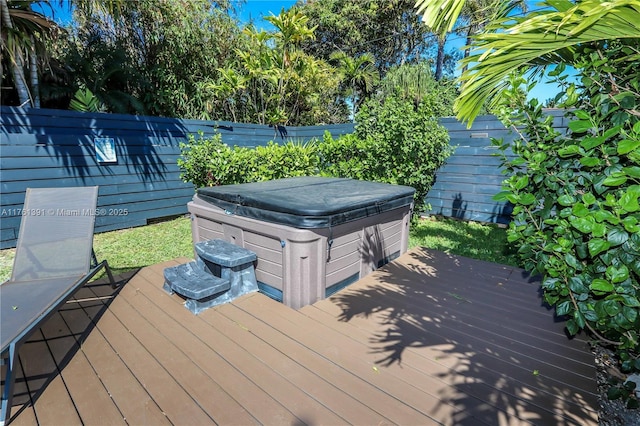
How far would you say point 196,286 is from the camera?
8.47 ft

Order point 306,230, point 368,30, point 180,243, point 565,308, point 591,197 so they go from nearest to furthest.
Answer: point 591,197
point 565,308
point 306,230
point 180,243
point 368,30

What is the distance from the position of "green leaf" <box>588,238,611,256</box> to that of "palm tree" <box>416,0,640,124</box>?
1004mm

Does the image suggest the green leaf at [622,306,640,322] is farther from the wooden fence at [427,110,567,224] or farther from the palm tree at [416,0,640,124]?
the wooden fence at [427,110,567,224]

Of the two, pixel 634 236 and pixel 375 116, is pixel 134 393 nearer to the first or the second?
pixel 634 236

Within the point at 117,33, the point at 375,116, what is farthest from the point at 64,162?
the point at 375,116

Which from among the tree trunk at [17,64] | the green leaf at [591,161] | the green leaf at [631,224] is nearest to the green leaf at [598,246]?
the green leaf at [631,224]

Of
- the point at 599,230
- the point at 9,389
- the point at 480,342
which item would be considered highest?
the point at 599,230

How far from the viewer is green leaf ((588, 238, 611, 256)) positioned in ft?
5.50

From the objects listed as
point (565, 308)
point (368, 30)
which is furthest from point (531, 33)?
point (368, 30)

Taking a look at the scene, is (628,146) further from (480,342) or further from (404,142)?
(404,142)

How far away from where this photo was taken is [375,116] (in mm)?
5320

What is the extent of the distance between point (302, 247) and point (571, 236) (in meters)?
1.81

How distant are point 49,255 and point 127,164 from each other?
3.41 meters

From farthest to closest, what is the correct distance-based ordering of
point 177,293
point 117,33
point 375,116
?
point 117,33
point 375,116
point 177,293
